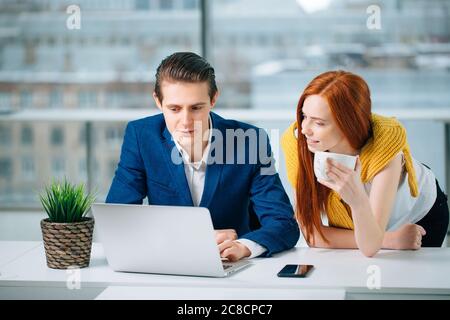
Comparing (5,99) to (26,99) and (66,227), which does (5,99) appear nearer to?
(26,99)

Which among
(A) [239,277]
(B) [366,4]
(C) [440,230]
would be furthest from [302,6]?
(A) [239,277]

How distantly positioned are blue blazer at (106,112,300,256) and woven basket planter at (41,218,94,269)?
0.32m

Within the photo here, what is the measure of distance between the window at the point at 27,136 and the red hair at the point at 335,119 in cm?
552

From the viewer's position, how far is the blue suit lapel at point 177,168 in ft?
6.98

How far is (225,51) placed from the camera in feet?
20.8

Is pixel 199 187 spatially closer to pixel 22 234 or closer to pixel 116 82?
pixel 22 234

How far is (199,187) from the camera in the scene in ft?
7.25

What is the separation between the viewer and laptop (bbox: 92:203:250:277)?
1685 millimetres

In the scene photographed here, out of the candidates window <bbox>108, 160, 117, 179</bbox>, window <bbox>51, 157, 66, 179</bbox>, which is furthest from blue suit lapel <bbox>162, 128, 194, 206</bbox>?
window <bbox>51, 157, 66, 179</bbox>

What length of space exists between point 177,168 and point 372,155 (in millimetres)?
552
